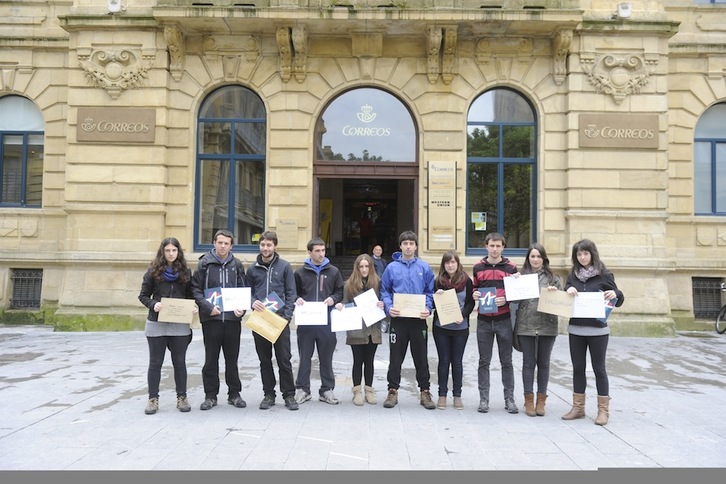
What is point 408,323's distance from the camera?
23.6 feet

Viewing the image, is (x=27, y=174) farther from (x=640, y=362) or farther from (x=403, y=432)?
(x=640, y=362)

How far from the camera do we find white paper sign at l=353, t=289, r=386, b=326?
23.4 ft

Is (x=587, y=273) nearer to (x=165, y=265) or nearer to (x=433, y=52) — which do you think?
(x=165, y=265)

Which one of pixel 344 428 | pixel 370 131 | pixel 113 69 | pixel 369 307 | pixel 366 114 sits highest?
pixel 113 69

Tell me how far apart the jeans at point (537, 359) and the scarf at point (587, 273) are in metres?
0.84

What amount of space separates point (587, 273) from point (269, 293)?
13.2 ft

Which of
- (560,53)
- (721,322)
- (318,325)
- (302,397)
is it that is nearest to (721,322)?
(721,322)

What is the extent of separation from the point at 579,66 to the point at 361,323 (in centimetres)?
990

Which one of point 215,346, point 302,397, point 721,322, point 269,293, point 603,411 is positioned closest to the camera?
point 603,411

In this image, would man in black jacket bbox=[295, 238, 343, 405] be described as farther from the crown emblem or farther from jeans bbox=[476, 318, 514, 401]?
the crown emblem

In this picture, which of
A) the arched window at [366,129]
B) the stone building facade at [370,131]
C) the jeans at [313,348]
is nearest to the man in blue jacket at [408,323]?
the jeans at [313,348]

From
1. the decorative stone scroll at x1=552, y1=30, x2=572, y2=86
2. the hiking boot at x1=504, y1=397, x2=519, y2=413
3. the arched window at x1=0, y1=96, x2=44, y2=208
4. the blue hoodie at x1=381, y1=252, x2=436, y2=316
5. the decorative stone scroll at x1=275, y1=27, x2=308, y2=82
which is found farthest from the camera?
the arched window at x1=0, y1=96, x2=44, y2=208

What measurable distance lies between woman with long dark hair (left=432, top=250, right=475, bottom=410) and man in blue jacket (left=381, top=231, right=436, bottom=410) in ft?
0.56

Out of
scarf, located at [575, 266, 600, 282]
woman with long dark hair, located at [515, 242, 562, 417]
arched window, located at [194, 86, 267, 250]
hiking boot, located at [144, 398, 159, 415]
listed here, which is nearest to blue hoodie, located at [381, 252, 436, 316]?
woman with long dark hair, located at [515, 242, 562, 417]
